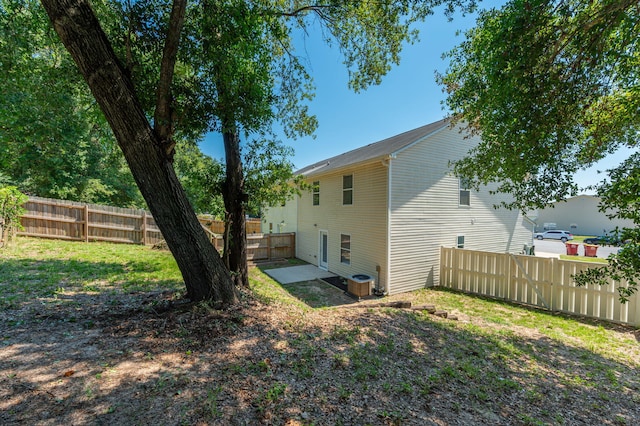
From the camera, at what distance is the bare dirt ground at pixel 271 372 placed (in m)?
2.06

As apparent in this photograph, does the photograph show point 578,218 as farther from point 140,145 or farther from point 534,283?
point 140,145

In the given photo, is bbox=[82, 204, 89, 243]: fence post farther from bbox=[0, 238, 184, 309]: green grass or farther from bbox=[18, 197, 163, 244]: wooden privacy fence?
bbox=[0, 238, 184, 309]: green grass

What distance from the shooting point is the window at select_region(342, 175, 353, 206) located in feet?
34.1

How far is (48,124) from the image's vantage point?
10352 mm

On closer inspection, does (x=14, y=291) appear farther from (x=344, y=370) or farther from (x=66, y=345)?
(x=344, y=370)

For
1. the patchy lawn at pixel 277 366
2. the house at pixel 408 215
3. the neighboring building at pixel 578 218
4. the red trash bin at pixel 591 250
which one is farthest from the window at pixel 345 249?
the neighboring building at pixel 578 218

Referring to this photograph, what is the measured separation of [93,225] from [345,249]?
10497mm

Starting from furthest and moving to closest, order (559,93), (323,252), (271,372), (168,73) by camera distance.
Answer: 1. (323,252)
2. (559,93)
3. (168,73)
4. (271,372)

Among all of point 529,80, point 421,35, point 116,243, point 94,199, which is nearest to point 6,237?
point 116,243

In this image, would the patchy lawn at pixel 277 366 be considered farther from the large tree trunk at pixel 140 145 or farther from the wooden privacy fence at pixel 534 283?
the wooden privacy fence at pixel 534 283

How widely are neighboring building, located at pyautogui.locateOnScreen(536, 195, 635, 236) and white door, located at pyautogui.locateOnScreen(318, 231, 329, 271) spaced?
1173 inches

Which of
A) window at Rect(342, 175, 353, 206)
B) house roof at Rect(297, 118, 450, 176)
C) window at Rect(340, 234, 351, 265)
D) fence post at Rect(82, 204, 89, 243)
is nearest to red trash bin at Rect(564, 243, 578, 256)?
house roof at Rect(297, 118, 450, 176)

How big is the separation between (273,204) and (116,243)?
30.2 feet

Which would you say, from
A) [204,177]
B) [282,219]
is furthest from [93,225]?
[282,219]
